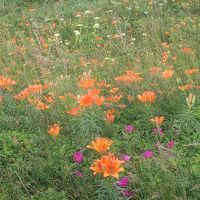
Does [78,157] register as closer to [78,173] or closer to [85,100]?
[78,173]

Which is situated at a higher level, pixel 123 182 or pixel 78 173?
pixel 123 182

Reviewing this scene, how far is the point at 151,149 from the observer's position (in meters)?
3.27

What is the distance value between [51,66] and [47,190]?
242 cm

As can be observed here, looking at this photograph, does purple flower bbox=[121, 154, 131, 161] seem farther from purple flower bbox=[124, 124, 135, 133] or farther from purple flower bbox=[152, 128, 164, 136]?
purple flower bbox=[124, 124, 135, 133]

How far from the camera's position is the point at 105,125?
3.52 metres

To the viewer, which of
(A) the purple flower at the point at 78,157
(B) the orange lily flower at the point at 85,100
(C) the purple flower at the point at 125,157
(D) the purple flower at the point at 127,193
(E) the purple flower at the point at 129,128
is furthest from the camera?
(E) the purple flower at the point at 129,128

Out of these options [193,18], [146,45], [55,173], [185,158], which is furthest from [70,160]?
[193,18]

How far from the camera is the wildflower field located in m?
2.75

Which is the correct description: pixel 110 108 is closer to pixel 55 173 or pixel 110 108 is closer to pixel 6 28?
pixel 55 173

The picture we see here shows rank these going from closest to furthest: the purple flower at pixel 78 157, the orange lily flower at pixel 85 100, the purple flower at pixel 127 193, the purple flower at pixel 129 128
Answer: the purple flower at pixel 127 193, the purple flower at pixel 78 157, the orange lily flower at pixel 85 100, the purple flower at pixel 129 128

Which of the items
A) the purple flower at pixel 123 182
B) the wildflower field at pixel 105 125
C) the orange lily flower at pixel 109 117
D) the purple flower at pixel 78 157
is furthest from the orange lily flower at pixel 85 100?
the purple flower at pixel 123 182

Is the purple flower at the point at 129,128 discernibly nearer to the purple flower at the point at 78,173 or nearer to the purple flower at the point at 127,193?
the purple flower at the point at 78,173

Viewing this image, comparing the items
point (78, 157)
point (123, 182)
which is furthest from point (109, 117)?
point (123, 182)

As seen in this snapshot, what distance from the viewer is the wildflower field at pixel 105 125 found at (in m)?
2.75
